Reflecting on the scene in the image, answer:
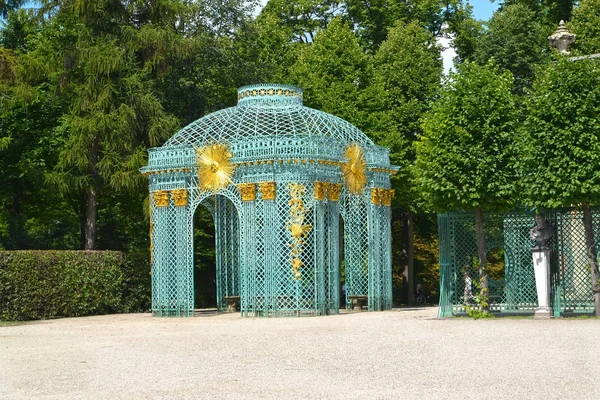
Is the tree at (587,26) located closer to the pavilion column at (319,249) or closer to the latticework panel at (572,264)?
the latticework panel at (572,264)

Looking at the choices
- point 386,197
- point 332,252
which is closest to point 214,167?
point 332,252

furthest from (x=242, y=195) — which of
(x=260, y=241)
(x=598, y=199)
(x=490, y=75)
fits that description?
(x=598, y=199)

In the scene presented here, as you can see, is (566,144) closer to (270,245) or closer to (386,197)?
(386,197)

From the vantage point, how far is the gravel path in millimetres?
12031

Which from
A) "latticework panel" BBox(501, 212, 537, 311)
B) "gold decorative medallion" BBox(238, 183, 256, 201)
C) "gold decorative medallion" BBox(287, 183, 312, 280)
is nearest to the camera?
"latticework panel" BBox(501, 212, 537, 311)

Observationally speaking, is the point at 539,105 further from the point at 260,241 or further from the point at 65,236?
the point at 65,236

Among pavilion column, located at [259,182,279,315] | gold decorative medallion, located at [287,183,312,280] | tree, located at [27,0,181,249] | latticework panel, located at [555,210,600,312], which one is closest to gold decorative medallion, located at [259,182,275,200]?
pavilion column, located at [259,182,279,315]

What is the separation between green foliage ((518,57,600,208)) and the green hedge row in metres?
14.1

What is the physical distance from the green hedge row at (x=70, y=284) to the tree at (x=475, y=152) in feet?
38.1

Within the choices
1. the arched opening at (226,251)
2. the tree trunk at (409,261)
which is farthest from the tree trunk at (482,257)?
the tree trunk at (409,261)

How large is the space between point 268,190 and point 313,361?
1184 cm

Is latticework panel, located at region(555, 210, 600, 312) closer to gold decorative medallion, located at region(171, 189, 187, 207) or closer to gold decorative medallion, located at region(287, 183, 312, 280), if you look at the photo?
gold decorative medallion, located at region(287, 183, 312, 280)

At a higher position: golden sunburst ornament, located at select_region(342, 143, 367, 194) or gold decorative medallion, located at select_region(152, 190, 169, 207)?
golden sunburst ornament, located at select_region(342, 143, 367, 194)

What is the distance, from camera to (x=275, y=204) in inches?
1048
